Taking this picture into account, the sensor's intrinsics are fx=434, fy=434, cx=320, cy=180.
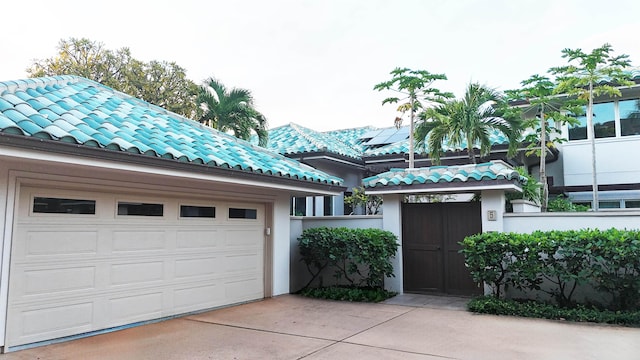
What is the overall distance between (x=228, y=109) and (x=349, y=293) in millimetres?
8142

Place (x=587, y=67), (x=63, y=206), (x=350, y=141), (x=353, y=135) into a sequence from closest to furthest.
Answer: (x=63, y=206), (x=587, y=67), (x=350, y=141), (x=353, y=135)

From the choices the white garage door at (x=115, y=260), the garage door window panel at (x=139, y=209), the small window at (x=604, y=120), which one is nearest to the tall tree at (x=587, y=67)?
the small window at (x=604, y=120)

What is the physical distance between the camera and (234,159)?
8125mm

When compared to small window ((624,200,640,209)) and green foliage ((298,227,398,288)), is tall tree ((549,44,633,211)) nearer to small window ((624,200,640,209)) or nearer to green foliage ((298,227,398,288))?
small window ((624,200,640,209))

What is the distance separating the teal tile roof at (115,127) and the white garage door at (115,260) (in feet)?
3.36

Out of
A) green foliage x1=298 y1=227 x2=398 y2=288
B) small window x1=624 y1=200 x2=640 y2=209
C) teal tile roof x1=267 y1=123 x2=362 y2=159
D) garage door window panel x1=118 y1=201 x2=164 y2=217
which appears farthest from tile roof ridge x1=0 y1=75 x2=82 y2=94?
small window x1=624 y1=200 x2=640 y2=209

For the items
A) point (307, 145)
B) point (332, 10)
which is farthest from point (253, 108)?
point (332, 10)

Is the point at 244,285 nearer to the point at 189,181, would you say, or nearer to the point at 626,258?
the point at 189,181

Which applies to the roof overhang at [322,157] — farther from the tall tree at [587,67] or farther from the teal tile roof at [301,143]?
the tall tree at [587,67]

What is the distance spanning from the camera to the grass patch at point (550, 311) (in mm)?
6906

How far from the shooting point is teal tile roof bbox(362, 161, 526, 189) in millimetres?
8891

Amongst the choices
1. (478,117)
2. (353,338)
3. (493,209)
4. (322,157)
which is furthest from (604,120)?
(353,338)

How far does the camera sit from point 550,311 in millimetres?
7496

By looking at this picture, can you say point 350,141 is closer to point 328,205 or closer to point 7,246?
point 328,205
